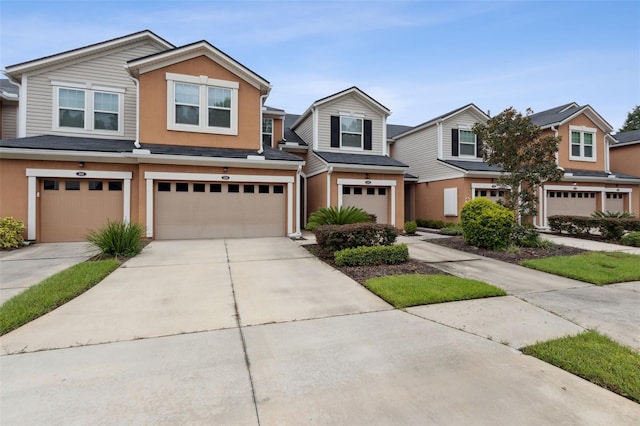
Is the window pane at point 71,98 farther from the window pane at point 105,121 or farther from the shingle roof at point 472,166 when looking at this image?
the shingle roof at point 472,166

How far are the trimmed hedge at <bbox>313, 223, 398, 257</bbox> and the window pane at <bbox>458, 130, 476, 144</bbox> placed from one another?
1142 cm

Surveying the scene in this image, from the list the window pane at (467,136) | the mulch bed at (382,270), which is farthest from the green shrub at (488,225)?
the window pane at (467,136)

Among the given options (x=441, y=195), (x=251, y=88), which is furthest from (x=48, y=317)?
(x=441, y=195)

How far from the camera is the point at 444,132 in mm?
16375

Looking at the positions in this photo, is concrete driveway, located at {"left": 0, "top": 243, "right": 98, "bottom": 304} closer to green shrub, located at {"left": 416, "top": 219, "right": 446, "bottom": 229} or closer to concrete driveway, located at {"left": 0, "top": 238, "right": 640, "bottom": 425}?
concrete driveway, located at {"left": 0, "top": 238, "right": 640, "bottom": 425}

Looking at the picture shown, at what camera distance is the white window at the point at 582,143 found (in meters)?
17.9

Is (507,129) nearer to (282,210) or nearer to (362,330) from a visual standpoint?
(282,210)

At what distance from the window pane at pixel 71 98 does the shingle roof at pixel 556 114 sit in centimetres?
2268

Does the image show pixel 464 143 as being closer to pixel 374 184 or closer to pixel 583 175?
pixel 374 184

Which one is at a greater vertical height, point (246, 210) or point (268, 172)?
point (268, 172)

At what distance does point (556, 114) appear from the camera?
743 inches

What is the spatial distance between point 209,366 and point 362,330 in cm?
184

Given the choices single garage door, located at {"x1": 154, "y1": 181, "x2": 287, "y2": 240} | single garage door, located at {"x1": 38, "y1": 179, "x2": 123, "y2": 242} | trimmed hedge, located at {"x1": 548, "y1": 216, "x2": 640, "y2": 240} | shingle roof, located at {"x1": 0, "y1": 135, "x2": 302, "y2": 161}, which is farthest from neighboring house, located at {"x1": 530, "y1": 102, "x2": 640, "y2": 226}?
single garage door, located at {"x1": 38, "y1": 179, "x2": 123, "y2": 242}

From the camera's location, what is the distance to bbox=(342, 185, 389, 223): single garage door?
45.4 ft
